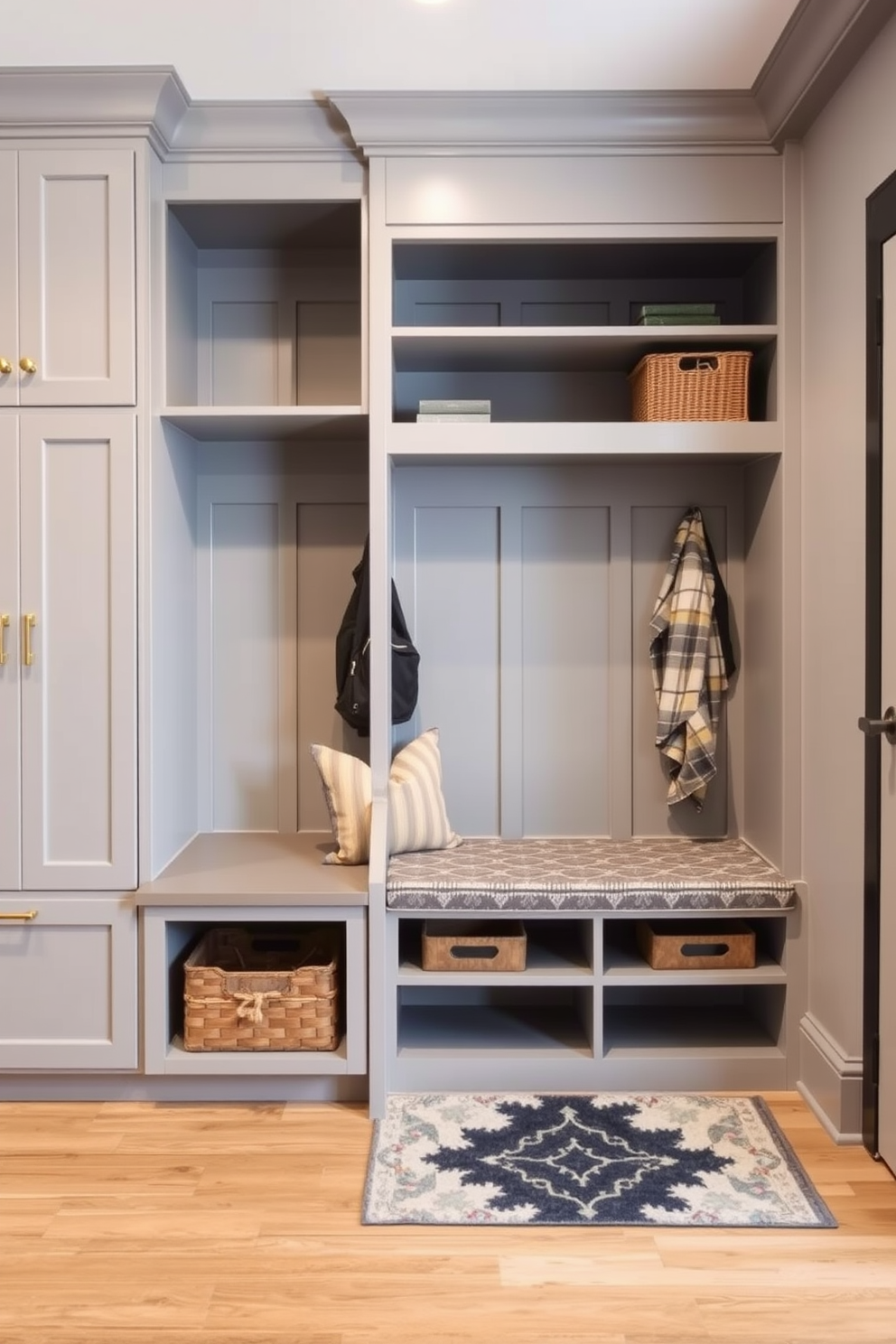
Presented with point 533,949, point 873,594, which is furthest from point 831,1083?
point 873,594

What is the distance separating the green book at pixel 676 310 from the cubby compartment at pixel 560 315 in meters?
Answer: 0.04

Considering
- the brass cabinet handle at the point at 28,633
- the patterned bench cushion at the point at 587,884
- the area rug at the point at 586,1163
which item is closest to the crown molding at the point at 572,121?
the brass cabinet handle at the point at 28,633

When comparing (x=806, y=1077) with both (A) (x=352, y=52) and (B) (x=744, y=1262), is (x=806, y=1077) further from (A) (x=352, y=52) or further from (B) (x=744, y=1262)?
(A) (x=352, y=52)

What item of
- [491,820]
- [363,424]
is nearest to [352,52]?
[363,424]

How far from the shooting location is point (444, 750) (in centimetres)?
331

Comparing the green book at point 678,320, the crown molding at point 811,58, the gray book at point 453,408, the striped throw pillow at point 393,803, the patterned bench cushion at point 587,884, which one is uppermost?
the crown molding at point 811,58

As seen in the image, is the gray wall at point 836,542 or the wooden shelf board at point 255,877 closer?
the gray wall at point 836,542

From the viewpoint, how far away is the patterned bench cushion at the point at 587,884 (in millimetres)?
2752

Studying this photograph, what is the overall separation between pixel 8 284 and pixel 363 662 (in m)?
1.28

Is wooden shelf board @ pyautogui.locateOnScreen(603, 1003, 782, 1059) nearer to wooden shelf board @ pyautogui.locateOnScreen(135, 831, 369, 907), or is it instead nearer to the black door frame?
the black door frame

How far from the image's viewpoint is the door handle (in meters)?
2.24

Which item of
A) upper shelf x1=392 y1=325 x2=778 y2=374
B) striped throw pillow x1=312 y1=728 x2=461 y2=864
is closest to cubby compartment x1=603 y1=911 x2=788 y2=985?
striped throw pillow x1=312 y1=728 x2=461 y2=864

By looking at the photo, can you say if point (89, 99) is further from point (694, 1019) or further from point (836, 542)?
point (694, 1019)

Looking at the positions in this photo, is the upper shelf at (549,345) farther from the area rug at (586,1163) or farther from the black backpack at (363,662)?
the area rug at (586,1163)
